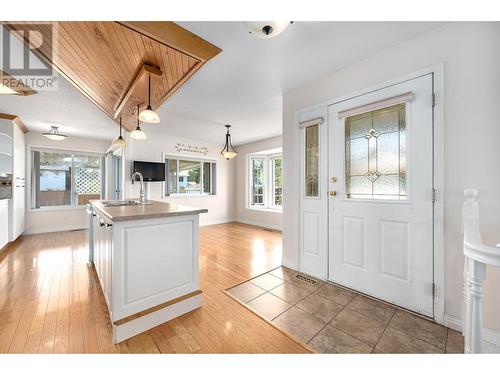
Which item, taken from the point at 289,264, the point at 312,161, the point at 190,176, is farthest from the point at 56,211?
the point at 312,161

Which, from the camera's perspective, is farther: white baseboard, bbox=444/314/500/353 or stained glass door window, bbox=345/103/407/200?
stained glass door window, bbox=345/103/407/200

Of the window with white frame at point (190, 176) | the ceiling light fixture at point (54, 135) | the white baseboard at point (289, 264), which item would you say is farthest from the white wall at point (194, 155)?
the white baseboard at point (289, 264)

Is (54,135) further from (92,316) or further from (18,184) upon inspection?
(92,316)

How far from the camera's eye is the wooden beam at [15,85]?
7.57ft

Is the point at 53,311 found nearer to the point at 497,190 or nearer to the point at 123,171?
the point at 123,171

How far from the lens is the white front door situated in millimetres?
1754

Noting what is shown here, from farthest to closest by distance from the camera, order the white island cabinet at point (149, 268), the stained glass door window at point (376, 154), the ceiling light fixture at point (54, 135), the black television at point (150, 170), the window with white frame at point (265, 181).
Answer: the window with white frame at point (265, 181) < the black television at point (150, 170) < the ceiling light fixture at point (54, 135) < the stained glass door window at point (376, 154) < the white island cabinet at point (149, 268)

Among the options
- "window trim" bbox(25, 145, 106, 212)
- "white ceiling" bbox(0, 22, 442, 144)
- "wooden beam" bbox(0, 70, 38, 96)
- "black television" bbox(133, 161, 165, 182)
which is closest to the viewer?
"white ceiling" bbox(0, 22, 442, 144)

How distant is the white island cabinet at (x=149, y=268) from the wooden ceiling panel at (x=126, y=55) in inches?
56.2

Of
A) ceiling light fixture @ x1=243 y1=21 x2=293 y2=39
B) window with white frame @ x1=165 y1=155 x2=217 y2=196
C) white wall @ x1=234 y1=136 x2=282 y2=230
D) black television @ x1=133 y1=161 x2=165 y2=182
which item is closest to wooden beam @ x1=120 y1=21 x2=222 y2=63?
ceiling light fixture @ x1=243 y1=21 x2=293 y2=39

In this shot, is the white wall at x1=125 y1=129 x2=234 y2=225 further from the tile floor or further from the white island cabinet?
the tile floor

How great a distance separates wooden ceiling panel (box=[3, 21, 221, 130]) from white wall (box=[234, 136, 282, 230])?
3394 mm

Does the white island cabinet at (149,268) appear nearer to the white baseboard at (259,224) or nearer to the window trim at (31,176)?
the white baseboard at (259,224)
